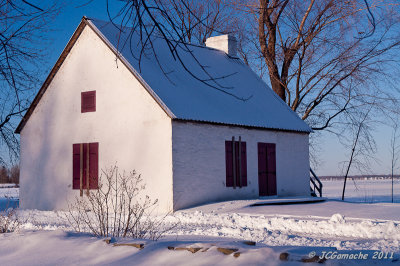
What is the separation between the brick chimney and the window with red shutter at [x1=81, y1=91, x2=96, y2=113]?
860cm

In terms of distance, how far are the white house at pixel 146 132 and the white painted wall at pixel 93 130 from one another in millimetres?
35

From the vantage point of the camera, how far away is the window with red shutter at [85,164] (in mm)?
18953

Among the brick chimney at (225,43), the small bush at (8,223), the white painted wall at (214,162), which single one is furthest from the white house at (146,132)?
the small bush at (8,223)

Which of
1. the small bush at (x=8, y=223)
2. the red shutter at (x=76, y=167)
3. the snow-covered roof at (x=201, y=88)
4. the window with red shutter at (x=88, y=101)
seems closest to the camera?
the small bush at (x=8, y=223)

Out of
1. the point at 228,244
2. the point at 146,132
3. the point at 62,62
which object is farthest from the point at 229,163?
the point at 228,244

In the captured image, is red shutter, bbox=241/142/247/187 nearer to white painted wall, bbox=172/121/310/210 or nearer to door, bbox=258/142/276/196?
white painted wall, bbox=172/121/310/210

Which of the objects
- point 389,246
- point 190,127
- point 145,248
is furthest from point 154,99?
point 145,248

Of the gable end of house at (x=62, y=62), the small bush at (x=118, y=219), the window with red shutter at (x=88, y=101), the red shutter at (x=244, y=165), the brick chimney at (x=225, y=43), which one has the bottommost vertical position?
the small bush at (x=118, y=219)

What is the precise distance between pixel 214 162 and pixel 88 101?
4975 millimetres

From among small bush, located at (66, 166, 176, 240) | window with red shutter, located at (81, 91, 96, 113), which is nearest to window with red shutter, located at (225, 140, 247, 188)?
small bush, located at (66, 166, 176, 240)

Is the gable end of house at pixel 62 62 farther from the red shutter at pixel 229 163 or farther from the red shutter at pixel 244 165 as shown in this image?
the red shutter at pixel 244 165

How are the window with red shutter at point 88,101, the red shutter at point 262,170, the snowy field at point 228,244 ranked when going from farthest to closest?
the red shutter at point 262,170, the window with red shutter at point 88,101, the snowy field at point 228,244

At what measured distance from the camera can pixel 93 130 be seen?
19281mm

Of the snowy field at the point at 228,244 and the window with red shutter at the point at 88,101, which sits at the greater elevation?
the window with red shutter at the point at 88,101
